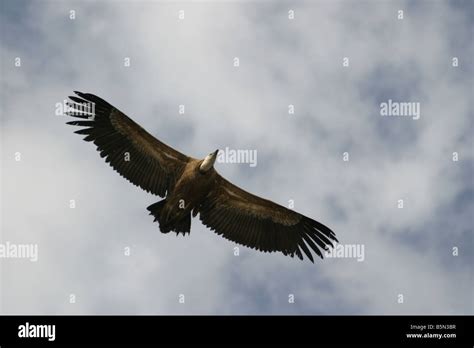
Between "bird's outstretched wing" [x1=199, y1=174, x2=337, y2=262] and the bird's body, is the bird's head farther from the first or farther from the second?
"bird's outstretched wing" [x1=199, y1=174, x2=337, y2=262]

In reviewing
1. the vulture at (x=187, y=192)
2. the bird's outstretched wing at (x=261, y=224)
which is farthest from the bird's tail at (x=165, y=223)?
the bird's outstretched wing at (x=261, y=224)

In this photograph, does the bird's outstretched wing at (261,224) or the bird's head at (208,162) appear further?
the bird's outstretched wing at (261,224)

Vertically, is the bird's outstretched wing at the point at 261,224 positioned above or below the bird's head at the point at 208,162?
below

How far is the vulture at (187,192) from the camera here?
57.0 ft

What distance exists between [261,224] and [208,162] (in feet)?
8.41

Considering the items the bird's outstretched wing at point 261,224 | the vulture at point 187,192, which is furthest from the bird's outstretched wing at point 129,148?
the bird's outstretched wing at point 261,224

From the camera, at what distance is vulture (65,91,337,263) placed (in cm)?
1738

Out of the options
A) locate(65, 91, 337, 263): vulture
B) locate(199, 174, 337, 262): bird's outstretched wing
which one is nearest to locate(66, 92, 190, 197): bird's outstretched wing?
locate(65, 91, 337, 263): vulture

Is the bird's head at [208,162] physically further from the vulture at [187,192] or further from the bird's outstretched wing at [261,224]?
the bird's outstretched wing at [261,224]

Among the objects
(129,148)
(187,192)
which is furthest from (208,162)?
(129,148)

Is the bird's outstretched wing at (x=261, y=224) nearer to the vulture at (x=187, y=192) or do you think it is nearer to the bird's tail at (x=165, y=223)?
the vulture at (x=187, y=192)

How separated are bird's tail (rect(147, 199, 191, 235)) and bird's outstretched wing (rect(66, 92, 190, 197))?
83cm
